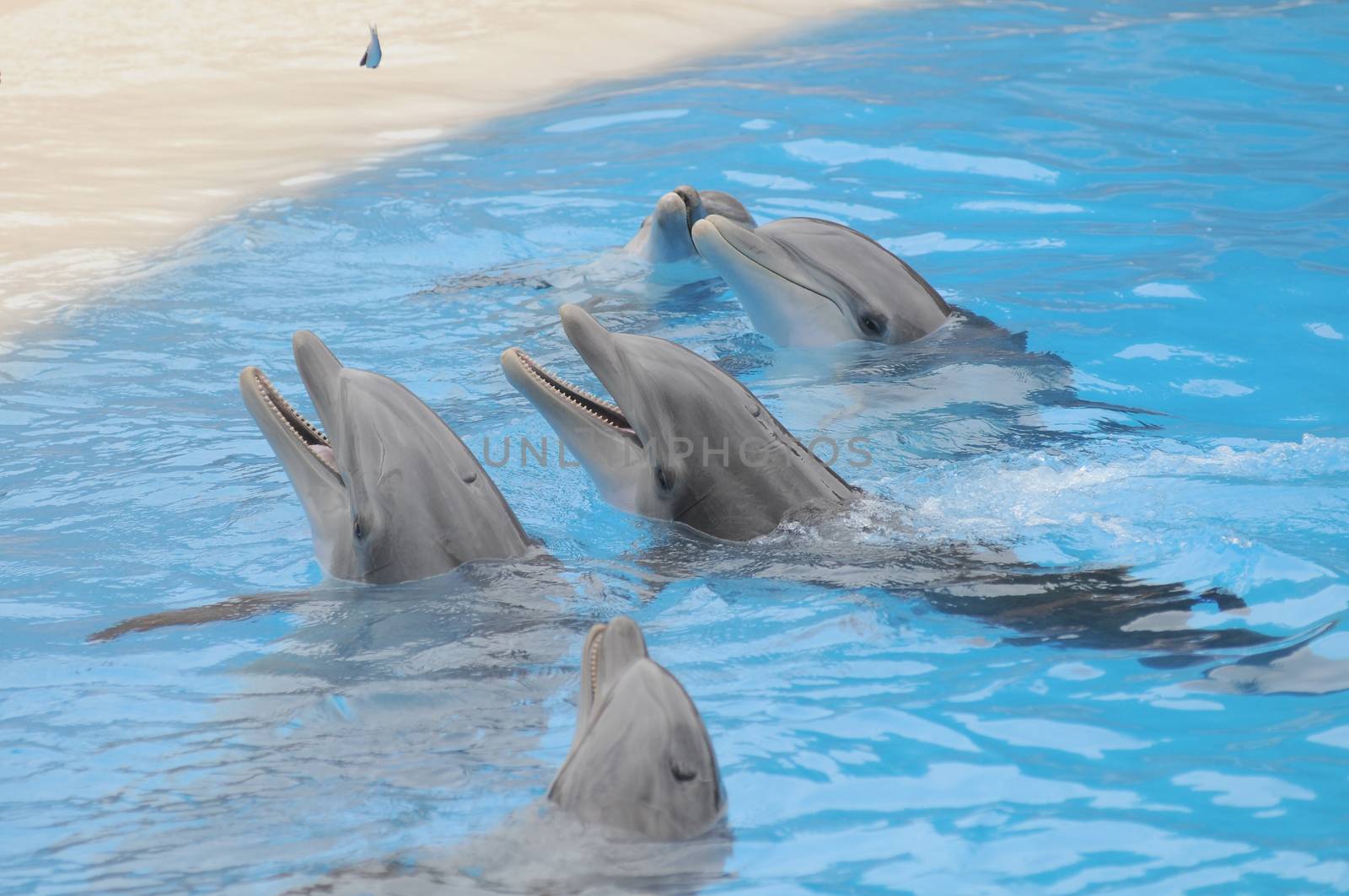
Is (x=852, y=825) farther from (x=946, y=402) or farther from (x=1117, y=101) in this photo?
(x=1117, y=101)

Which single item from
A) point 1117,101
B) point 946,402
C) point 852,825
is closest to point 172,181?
point 946,402

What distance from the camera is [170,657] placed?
4887mm

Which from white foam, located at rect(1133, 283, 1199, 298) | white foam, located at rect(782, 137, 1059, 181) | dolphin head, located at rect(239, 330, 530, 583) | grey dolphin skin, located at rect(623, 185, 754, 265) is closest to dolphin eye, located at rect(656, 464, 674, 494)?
dolphin head, located at rect(239, 330, 530, 583)

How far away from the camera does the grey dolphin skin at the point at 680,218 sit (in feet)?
28.4

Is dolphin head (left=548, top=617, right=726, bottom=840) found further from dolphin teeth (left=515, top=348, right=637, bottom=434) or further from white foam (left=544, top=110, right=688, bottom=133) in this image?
white foam (left=544, top=110, right=688, bottom=133)

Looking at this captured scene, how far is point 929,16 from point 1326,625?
13.2m

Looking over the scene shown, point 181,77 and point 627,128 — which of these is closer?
point 627,128

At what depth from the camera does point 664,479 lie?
5.54 meters

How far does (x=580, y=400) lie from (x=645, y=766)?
2743 mm

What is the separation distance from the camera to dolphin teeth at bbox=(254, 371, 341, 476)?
210 inches

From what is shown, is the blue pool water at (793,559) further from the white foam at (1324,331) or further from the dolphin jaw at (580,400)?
the dolphin jaw at (580,400)

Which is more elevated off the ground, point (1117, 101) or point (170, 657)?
point (1117, 101)

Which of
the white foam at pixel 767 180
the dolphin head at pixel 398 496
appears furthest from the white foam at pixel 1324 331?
the dolphin head at pixel 398 496

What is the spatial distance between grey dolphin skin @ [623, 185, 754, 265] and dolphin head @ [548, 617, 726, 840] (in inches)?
213
